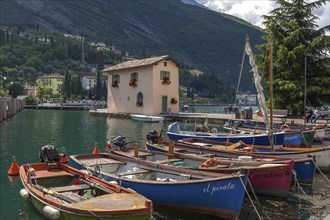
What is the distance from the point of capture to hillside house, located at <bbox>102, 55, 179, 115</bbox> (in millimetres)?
48438

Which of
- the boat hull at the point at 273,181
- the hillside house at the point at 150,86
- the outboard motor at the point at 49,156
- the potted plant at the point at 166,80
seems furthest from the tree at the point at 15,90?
the boat hull at the point at 273,181

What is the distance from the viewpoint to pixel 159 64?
4850cm

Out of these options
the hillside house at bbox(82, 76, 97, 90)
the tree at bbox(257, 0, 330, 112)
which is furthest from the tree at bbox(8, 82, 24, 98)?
the tree at bbox(257, 0, 330, 112)

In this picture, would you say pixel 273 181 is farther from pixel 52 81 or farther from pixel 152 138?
pixel 52 81

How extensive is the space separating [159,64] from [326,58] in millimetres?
20212

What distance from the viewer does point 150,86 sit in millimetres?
48562

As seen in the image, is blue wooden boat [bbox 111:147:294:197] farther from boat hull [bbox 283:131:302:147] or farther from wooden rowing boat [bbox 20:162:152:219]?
boat hull [bbox 283:131:302:147]

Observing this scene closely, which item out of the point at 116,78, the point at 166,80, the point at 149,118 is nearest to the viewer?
the point at 149,118

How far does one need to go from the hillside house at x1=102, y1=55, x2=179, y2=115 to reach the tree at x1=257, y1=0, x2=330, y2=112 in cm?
1371

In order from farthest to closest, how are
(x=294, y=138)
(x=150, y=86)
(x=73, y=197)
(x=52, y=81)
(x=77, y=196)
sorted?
(x=52, y=81) → (x=150, y=86) → (x=294, y=138) → (x=77, y=196) → (x=73, y=197)

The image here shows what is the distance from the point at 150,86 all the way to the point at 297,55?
19.1 meters

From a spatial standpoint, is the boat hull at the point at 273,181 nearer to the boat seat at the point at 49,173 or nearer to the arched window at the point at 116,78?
the boat seat at the point at 49,173

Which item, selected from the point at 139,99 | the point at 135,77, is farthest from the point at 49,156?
the point at 135,77

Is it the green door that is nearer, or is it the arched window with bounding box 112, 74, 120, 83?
the green door
